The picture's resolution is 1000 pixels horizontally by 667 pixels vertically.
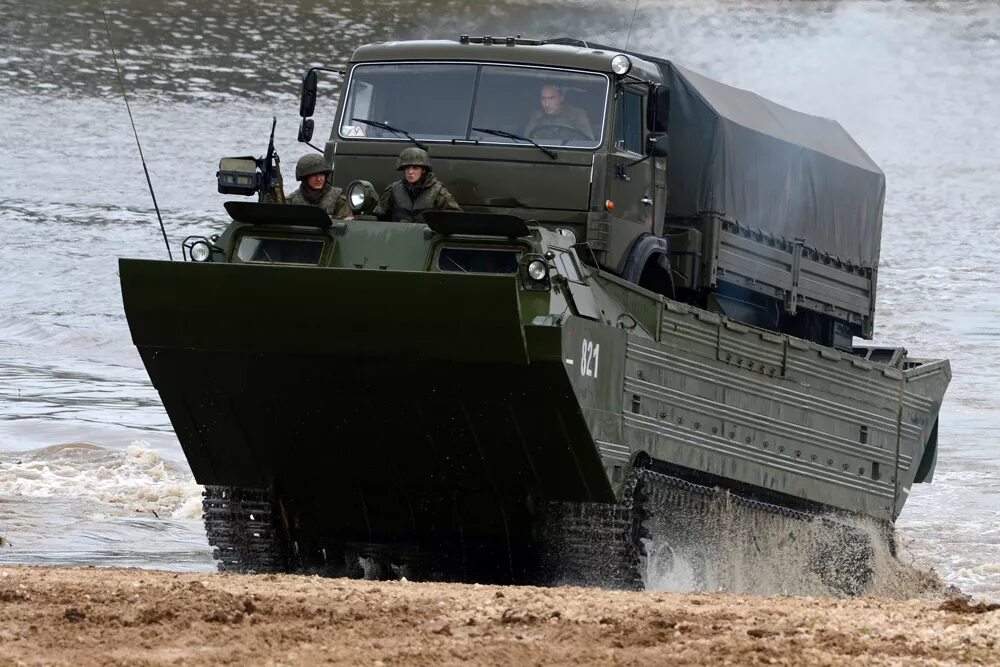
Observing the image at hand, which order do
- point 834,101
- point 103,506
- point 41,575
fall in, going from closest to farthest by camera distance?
1. point 41,575
2. point 103,506
3. point 834,101

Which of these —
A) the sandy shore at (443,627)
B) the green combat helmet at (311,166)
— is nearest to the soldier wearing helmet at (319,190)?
the green combat helmet at (311,166)

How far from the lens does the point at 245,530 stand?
33.0ft

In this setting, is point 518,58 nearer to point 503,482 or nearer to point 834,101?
point 503,482

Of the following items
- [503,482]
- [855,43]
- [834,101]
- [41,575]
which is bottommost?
[41,575]

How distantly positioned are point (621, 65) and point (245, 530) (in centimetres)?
315

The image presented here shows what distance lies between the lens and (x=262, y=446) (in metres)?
9.55

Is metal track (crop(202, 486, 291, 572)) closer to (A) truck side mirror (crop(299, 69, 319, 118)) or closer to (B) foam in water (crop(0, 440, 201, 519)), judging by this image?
(A) truck side mirror (crop(299, 69, 319, 118))

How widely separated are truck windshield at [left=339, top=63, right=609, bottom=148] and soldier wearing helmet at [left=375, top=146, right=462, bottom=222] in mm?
721

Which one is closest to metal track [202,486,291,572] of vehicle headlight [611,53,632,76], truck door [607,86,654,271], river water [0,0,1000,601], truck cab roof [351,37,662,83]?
truck door [607,86,654,271]

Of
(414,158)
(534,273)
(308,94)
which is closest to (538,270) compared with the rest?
(534,273)

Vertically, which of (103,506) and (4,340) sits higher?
(4,340)

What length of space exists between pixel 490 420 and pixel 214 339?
131cm

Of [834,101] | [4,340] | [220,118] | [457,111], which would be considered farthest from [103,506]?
[220,118]

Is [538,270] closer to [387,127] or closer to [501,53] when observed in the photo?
[387,127]
